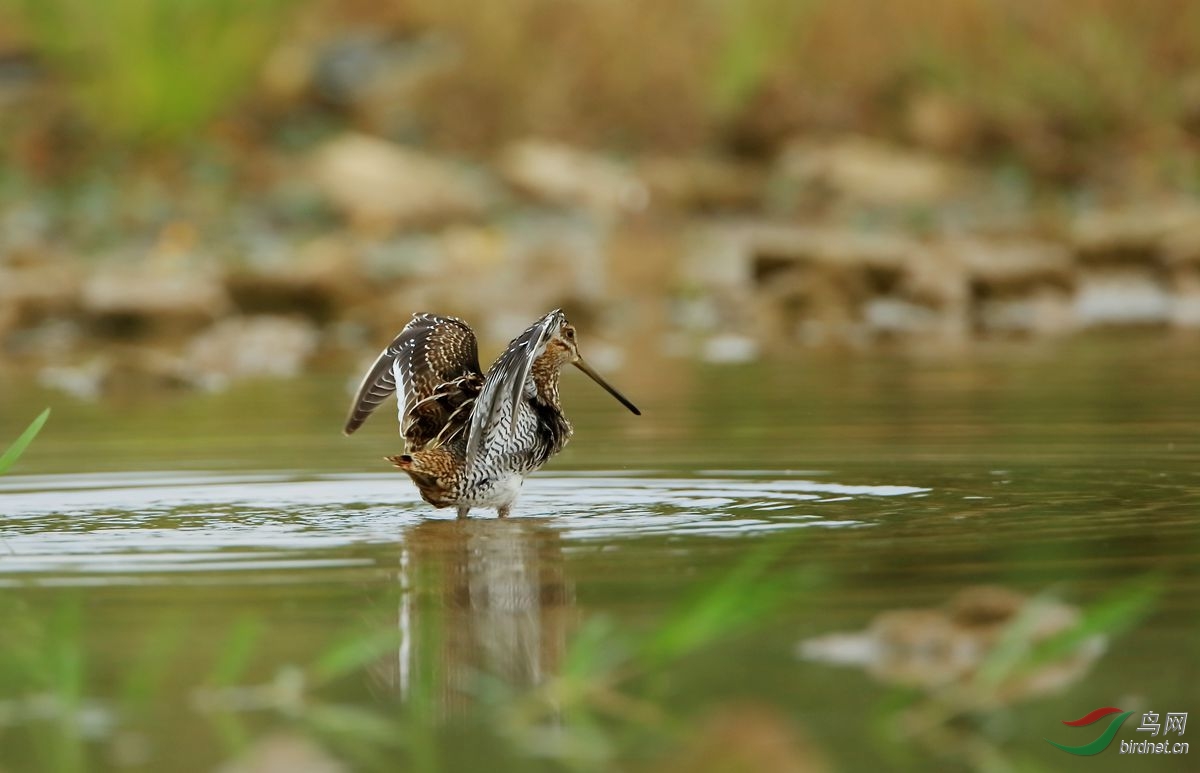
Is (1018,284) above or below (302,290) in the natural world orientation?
below

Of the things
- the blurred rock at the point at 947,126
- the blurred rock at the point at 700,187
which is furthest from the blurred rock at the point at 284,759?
the blurred rock at the point at 947,126

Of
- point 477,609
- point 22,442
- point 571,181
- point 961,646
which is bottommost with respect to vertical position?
point 961,646

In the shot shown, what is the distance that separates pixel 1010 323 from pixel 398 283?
519 cm

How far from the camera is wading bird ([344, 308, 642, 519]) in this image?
24.6 ft

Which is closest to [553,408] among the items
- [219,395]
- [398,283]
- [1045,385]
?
[1045,385]

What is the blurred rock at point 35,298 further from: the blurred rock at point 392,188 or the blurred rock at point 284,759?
the blurred rock at point 284,759

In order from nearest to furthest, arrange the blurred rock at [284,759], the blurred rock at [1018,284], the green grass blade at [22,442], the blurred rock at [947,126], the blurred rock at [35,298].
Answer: the blurred rock at [284,759], the green grass blade at [22,442], the blurred rock at [35,298], the blurred rock at [1018,284], the blurred rock at [947,126]

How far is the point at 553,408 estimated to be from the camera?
27.0ft

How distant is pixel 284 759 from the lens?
158 inches

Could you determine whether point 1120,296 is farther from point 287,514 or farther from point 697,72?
point 287,514

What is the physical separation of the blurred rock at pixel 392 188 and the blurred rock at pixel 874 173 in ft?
11.1
